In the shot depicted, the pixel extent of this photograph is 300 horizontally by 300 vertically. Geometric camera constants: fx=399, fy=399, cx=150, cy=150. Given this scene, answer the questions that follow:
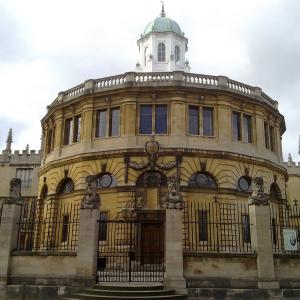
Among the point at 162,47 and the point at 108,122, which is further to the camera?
the point at 162,47

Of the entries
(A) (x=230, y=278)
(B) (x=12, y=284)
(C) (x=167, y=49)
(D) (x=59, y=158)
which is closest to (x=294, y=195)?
(C) (x=167, y=49)

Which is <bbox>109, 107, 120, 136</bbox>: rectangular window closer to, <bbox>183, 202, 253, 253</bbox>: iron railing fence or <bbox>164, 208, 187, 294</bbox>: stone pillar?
<bbox>183, 202, 253, 253</bbox>: iron railing fence

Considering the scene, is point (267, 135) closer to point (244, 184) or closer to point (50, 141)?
point (244, 184)

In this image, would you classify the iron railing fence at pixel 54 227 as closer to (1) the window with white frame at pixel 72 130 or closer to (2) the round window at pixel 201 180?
(1) the window with white frame at pixel 72 130

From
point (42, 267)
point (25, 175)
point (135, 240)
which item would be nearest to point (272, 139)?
point (135, 240)

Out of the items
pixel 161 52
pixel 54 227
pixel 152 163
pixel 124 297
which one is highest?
pixel 161 52

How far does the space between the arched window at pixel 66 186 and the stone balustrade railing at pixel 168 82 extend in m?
6.22

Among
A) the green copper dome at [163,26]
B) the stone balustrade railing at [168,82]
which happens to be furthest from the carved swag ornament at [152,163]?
the green copper dome at [163,26]

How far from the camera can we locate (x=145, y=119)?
27.8m

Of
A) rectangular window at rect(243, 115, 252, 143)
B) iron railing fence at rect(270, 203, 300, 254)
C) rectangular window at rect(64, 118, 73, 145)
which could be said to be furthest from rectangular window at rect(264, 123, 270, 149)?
rectangular window at rect(64, 118, 73, 145)

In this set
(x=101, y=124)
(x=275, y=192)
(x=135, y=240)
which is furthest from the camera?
(x=275, y=192)

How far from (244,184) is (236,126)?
428 centimetres

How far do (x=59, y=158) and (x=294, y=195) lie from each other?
31452 mm

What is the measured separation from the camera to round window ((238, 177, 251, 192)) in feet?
90.2
